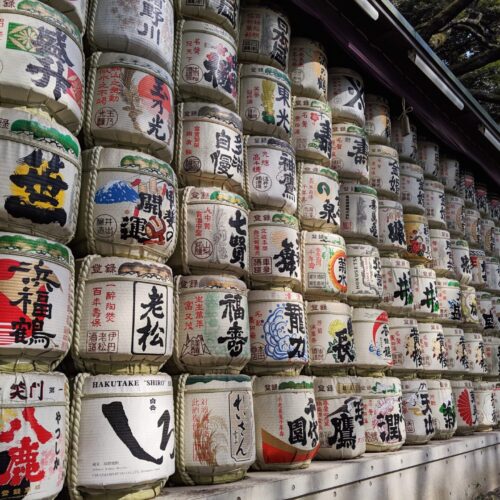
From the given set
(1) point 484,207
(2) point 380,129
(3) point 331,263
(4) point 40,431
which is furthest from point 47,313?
(1) point 484,207

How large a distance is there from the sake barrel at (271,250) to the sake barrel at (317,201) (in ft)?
1.58

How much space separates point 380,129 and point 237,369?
10.7 feet

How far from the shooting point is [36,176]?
2.56 meters

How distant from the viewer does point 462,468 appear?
5.44 metres

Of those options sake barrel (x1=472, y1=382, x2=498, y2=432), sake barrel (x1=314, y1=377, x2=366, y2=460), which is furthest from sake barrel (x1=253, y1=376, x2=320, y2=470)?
sake barrel (x1=472, y1=382, x2=498, y2=432)

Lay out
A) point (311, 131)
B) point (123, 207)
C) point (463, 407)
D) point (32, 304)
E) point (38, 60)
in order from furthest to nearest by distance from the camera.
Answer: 1. point (463, 407)
2. point (311, 131)
3. point (123, 207)
4. point (38, 60)
5. point (32, 304)

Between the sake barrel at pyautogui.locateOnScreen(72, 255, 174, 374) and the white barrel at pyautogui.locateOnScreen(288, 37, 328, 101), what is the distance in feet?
8.15

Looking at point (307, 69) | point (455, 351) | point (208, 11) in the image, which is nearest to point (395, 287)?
point (455, 351)

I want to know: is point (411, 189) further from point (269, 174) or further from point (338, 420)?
point (338, 420)

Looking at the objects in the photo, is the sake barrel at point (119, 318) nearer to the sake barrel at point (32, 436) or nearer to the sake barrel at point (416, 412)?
the sake barrel at point (32, 436)

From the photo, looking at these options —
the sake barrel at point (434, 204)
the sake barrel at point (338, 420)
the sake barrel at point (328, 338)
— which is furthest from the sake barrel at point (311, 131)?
the sake barrel at point (434, 204)

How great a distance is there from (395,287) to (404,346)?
1.77 feet

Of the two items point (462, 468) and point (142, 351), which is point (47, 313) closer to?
point (142, 351)

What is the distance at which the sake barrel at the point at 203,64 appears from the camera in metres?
3.79
